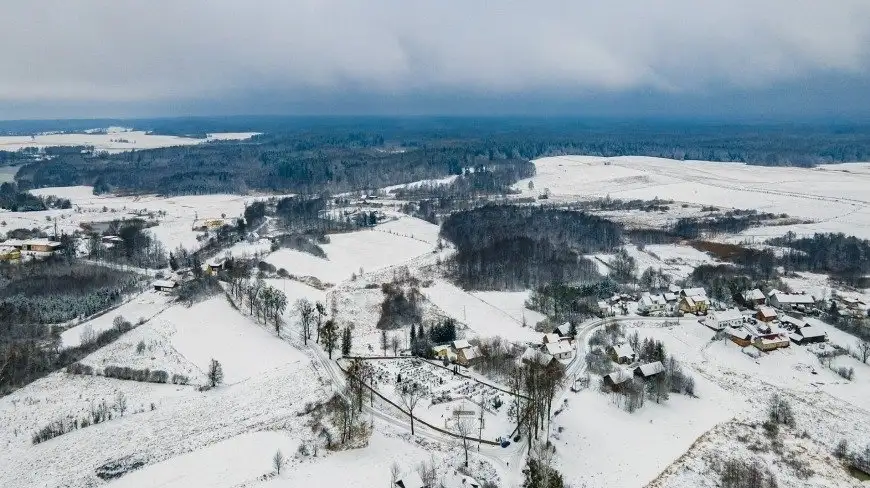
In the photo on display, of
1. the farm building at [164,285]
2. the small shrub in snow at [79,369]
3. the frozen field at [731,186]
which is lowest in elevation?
the small shrub in snow at [79,369]

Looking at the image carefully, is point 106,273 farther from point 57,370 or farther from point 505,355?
point 505,355

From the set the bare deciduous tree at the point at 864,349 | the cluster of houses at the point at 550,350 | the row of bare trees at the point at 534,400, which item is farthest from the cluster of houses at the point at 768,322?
the row of bare trees at the point at 534,400

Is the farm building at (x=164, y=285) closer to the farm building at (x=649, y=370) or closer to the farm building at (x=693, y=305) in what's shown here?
the farm building at (x=649, y=370)

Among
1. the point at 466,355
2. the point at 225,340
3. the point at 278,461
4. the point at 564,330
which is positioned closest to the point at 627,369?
the point at 564,330

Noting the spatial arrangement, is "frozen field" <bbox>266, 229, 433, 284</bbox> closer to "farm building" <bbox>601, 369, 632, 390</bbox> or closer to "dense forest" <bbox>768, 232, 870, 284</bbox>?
"farm building" <bbox>601, 369, 632, 390</bbox>

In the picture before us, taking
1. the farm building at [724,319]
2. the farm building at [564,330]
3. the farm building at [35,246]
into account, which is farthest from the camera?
the farm building at [35,246]

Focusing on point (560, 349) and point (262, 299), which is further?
point (262, 299)

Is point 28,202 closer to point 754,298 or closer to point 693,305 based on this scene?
point 693,305
